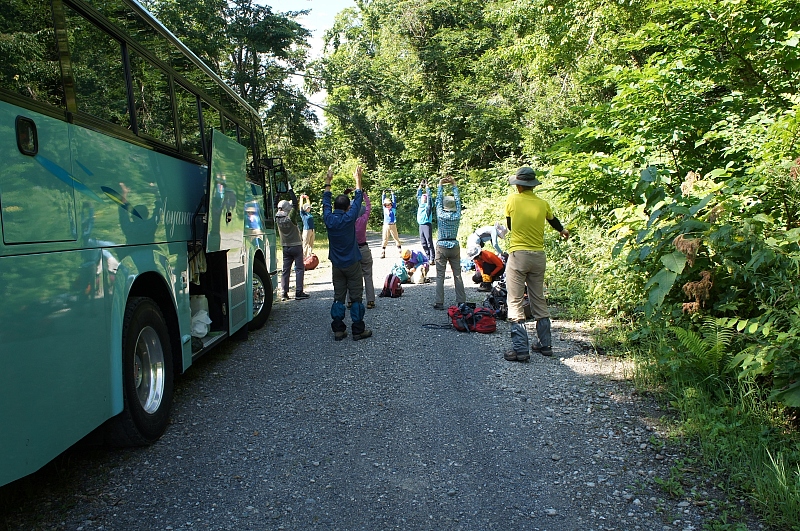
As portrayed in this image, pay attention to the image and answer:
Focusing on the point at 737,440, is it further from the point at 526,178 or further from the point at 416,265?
the point at 416,265

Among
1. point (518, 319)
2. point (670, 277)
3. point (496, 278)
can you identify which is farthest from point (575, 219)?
point (670, 277)

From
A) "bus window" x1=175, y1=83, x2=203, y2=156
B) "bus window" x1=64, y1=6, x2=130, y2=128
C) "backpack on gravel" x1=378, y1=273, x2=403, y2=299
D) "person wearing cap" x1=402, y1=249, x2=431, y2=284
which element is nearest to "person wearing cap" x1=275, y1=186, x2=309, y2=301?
"backpack on gravel" x1=378, y1=273, x2=403, y2=299

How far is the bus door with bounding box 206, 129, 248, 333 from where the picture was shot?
599cm

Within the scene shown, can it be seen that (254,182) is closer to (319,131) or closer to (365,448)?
(365,448)

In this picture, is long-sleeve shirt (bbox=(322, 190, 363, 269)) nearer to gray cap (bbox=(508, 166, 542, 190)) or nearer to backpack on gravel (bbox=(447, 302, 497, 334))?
backpack on gravel (bbox=(447, 302, 497, 334))

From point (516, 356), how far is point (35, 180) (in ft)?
16.4

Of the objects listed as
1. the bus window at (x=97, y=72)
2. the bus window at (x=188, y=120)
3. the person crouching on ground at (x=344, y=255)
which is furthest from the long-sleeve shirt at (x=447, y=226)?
the bus window at (x=97, y=72)

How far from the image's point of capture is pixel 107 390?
377 centimetres

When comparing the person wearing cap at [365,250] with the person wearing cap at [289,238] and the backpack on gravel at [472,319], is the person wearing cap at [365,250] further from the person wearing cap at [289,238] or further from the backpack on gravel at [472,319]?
the backpack on gravel at [472,319]

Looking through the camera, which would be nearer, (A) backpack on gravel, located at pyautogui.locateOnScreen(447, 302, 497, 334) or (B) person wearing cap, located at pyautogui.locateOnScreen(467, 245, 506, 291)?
(A) backpack on gravel, located at pyautogui.locateOnScreen(447, 302, 497, 334)

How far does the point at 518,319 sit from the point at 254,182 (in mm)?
4688

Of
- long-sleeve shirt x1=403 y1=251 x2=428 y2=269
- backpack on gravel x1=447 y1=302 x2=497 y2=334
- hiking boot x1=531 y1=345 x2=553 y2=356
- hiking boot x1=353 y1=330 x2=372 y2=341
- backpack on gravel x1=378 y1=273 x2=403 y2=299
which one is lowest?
hiking boot x1=531 y1=345 x2=553 y2=356

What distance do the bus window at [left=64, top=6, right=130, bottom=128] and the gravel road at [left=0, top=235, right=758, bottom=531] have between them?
99.4 inches

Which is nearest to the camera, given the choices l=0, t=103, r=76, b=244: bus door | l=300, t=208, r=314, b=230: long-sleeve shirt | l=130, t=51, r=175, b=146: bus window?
l=0, t=103, r=76, b=244: bus door
